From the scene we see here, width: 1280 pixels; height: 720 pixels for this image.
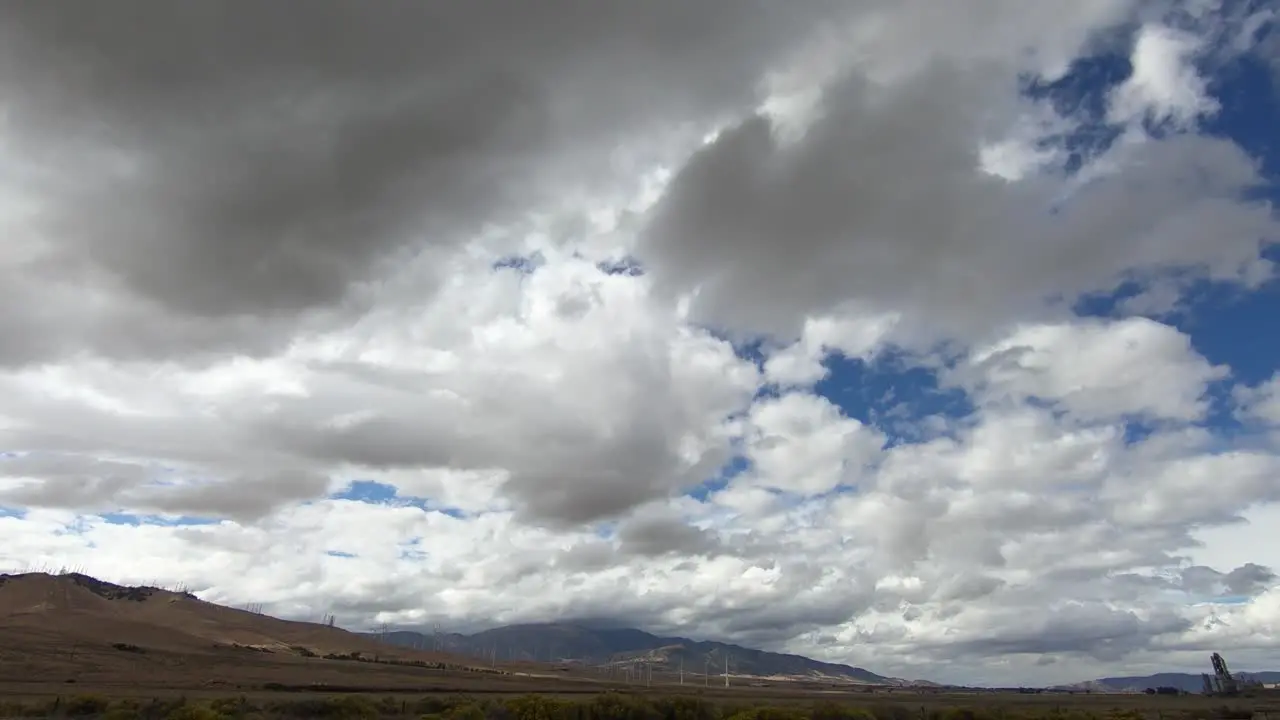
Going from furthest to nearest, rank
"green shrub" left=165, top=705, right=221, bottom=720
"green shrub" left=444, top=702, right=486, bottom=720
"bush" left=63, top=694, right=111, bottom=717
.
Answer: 1. "bush" left=63, top=694, right=111, bottom=717
2. "green shrub" left=444, top=702, right=486, bottom=720
3. "green shrub" left=165, top=705, right=221, bottom=720

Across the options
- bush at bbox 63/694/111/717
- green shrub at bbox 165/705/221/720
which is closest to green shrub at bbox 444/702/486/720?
green shrub at bbox 165/705/221/720

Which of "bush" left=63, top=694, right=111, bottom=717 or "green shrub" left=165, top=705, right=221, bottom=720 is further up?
"green shrub" left=165, top=705, right=221, bottom=720

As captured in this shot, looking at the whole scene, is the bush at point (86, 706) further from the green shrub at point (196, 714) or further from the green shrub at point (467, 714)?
the green shrub at point (467, 714)

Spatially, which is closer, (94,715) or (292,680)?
(94,715)

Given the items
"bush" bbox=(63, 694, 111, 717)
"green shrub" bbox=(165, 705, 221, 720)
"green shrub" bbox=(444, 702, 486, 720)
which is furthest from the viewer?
"bush" bbox=(63, 694, 111, 717)

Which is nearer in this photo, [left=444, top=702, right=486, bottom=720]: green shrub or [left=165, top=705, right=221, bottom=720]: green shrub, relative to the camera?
[left=165, top=705, right=221, bottom=720]: green shrub

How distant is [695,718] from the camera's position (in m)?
73.7

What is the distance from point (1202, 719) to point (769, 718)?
56.2 metres

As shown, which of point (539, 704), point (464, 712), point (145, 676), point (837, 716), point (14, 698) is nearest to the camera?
point (464, 712)

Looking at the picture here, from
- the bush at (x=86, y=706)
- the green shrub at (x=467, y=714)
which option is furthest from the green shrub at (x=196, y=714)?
the green shrub at (x=467, y=714)

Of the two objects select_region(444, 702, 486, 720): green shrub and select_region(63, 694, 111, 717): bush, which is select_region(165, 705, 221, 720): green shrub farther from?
select_region(444, 702, 486, 720): green shrub

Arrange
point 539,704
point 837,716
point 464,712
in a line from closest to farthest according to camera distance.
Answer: point 464,712 → point 539,704 → point 837,716

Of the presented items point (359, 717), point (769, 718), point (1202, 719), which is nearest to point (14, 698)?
→ point (359, 717)

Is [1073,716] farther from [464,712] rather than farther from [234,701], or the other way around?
[234,701]
